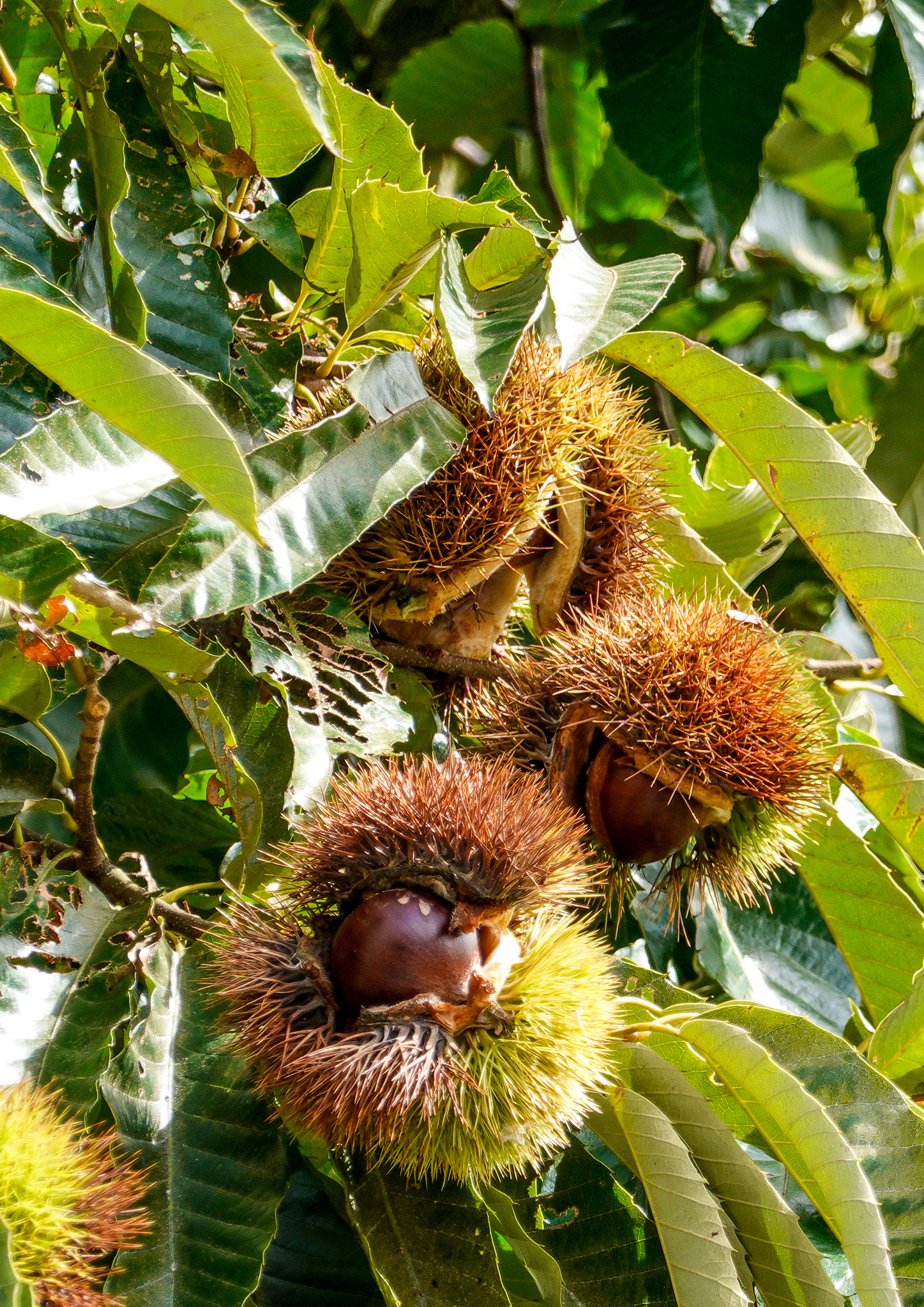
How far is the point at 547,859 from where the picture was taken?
774 mm

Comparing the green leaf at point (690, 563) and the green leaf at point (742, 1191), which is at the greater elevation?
the green leaf at point (690, 563)

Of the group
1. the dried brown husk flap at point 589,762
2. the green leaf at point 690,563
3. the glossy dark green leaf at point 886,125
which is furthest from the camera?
the glossy dark green leaf at point 886,125

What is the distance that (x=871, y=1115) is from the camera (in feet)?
2.64

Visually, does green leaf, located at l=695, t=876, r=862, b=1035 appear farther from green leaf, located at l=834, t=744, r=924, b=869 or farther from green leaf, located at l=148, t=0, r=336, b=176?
green leaf, located at l=148, t=0, r=336, b=176

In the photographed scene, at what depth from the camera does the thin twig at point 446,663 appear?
1077 millimetres

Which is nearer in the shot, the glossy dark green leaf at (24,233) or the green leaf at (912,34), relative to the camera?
the glossy dark green leaf at (24,233)

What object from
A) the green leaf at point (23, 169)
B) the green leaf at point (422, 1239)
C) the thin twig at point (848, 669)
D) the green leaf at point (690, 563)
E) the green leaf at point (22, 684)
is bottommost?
the thin twig at point (848, 669)

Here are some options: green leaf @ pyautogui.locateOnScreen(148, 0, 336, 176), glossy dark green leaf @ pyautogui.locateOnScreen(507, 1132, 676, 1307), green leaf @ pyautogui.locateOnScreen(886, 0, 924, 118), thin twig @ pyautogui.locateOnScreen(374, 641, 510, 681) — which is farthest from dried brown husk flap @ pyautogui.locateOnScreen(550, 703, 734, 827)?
green leaf @ pyautogui.locateOnScreen(886, 0, 924, 118)

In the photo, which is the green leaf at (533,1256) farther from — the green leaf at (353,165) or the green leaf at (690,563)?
the green leaf at (353,165)

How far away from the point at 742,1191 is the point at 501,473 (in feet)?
2.05

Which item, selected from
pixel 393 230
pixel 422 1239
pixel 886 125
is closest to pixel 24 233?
pixel 393 230

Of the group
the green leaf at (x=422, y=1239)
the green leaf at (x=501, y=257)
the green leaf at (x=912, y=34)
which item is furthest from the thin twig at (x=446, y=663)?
the green leaf at (x=912, y=34)

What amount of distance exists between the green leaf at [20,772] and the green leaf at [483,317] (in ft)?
1.70

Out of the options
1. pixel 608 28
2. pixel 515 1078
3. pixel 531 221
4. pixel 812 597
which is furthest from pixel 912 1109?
pixel 608 28
